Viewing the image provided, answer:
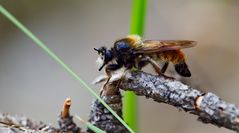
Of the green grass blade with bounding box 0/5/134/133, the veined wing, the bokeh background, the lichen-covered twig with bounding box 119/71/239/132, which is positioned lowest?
the bokeh background

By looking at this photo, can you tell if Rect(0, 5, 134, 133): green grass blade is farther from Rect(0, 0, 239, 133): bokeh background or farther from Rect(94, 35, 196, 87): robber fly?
Rect(0, 0, 239, 133): bokeh background

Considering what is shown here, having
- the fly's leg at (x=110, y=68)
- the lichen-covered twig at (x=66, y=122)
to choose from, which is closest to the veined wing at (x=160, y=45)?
the fly's leg at (x=110, y=68)

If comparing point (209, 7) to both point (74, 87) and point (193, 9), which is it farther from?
point (74, 87)

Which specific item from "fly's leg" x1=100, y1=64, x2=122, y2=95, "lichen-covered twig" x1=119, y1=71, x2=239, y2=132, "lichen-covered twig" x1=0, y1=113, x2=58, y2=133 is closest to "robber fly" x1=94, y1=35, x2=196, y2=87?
"fly's leg" x1=100, y1=64, x2=122, y2=95

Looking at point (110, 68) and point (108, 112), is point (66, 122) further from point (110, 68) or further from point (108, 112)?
point (110, 68)

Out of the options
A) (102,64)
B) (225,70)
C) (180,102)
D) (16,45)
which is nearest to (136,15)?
(102,64)

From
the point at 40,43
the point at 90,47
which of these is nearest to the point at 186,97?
the point at 40,43

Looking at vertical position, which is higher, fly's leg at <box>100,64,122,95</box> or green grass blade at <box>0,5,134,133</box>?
green grass blade at <box>0,5,134,133</box>
